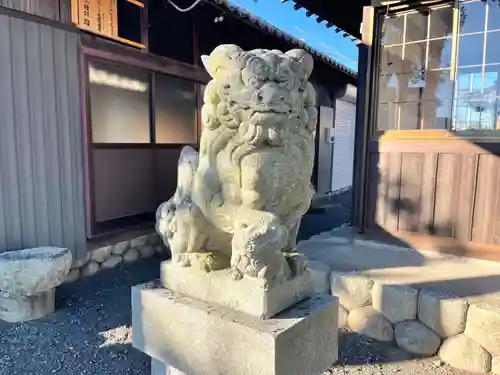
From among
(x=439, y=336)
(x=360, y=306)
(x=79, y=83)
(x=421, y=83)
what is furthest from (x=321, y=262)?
(x=79, y=83)

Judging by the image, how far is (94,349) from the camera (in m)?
2.94

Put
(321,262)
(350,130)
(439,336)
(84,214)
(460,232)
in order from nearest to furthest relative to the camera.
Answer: (439,336)
(321,262)
(460,232)
(84,214)
(350,130)

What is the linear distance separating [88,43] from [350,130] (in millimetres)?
8674

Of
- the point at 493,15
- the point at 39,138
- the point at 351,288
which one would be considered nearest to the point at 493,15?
the point at 493,15

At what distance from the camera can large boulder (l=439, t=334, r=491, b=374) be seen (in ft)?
8.62

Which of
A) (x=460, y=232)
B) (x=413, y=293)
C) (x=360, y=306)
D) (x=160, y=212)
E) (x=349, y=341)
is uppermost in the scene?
(x=160, y=212)

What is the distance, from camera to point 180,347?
5.97 feet

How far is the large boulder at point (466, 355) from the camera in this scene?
2627 millimetres

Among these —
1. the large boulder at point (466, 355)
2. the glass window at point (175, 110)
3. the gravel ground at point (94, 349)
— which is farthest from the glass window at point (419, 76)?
the glass window at point (175, 110)

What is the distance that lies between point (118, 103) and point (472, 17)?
394 centimetres

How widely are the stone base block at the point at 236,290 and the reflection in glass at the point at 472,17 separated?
333cm

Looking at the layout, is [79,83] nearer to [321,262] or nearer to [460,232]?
[321,262]

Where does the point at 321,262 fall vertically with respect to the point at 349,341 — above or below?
above

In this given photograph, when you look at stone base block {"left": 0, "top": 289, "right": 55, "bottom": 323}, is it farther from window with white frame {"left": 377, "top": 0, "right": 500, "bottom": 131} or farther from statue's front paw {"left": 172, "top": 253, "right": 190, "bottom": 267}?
window with white frame {"left": 377, "top": 0, "right": 500, "bottom": 131}
